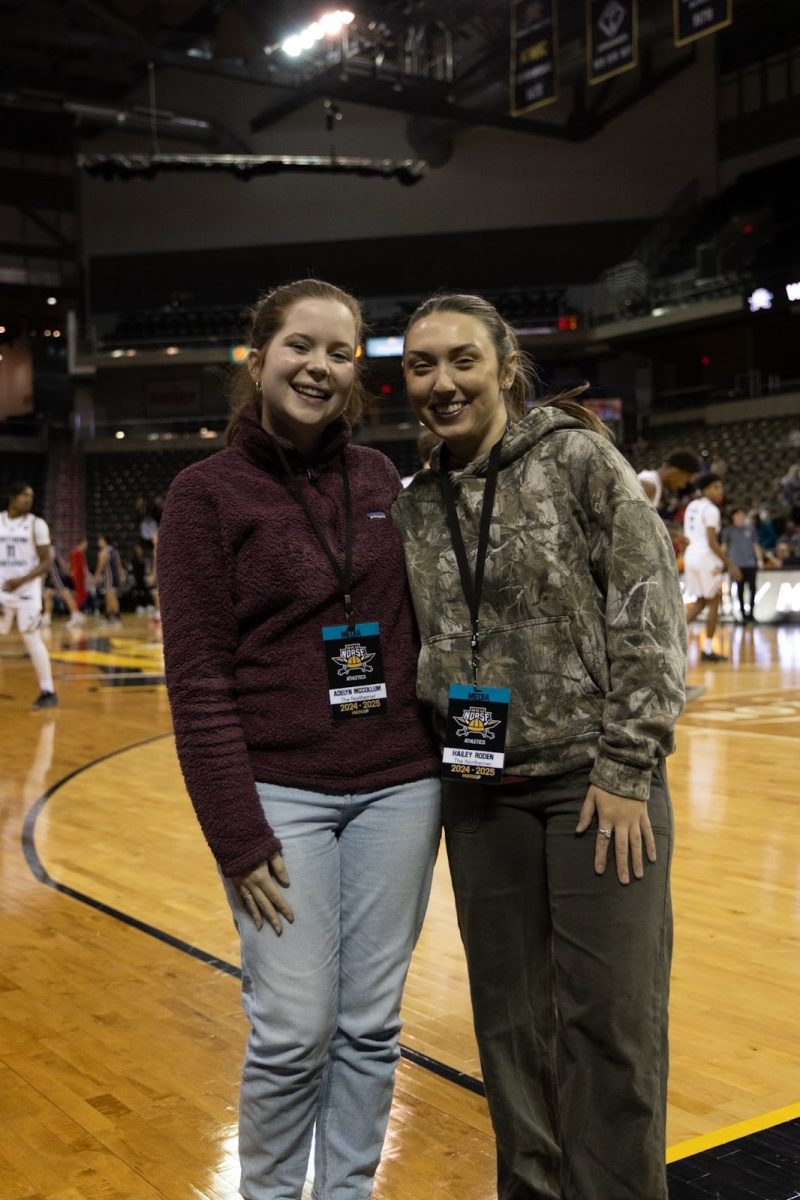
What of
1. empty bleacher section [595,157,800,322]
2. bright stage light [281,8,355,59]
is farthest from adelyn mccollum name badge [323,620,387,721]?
empty bleacher section [595,157,800,322]

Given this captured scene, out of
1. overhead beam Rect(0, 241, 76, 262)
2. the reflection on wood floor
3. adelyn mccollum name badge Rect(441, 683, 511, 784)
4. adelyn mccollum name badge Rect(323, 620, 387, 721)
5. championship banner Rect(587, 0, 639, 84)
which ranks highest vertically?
overhead beam Rect(0, 241, 76, 262)

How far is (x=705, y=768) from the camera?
646 centimetres

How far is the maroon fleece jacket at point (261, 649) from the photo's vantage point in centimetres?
188

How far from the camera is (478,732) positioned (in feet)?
6.24

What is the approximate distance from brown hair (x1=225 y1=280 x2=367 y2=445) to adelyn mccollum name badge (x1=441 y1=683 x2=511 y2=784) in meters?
0.58

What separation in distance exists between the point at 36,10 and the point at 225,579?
22173 millimetres

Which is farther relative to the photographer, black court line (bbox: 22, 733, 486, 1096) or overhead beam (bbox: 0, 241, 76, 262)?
overhead beam (bbox: 0, 241, 76, 262)

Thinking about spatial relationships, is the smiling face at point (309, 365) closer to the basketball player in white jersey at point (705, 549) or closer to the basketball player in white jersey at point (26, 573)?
the basketball player in white jersey at point (26, 573)

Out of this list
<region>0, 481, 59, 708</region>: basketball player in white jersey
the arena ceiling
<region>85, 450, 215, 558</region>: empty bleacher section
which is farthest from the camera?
<region>85, 450, 215, 558</region>: empty bleacher section

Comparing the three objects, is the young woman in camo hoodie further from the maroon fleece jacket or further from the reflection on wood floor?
the reflection on wood floor

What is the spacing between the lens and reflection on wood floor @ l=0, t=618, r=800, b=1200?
8.11 ft

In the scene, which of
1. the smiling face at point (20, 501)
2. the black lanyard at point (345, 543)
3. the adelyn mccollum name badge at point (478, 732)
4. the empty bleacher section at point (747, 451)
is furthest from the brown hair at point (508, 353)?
the empty bleacher section at point (747, 451)

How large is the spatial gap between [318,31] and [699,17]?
8.90 meters

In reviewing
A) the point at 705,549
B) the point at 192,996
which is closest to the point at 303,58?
the point at 705,549
